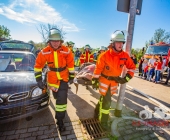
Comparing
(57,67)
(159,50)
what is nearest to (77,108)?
(57,67)

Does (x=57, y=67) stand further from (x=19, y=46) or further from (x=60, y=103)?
(x=19, y=46)

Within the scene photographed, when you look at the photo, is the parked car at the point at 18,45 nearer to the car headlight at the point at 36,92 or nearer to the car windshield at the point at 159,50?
the car headlight at the point at 36,92

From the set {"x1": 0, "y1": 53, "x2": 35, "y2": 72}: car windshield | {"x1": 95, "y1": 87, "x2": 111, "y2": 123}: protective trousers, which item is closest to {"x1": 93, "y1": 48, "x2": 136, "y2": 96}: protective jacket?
{"x1": 95, "y1": 87, "x2": 111, "y2": 123}: protective trousers

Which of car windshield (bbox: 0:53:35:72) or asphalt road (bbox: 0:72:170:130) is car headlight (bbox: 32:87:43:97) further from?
car windshield (bbox: 0:53:35:72)

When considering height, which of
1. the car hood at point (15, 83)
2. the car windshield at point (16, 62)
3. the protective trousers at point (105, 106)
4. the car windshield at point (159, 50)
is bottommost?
the protective trousers at point (105, 106)

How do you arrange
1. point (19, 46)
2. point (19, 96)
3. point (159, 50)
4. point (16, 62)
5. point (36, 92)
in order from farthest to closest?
1. point (159, 50)
2. point (19, 46)
3. point (16, 62)
4. point (36, 92)
5. point (19, 96)

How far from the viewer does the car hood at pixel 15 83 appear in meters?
2.46

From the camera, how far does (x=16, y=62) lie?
386 cm

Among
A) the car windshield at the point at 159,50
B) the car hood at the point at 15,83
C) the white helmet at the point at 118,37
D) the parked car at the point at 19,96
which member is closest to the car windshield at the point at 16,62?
A: the parked car at the point at 19,96

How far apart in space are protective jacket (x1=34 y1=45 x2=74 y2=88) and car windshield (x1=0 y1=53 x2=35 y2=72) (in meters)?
1.05

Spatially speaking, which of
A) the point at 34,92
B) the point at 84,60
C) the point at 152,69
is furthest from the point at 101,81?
the point at 152,69

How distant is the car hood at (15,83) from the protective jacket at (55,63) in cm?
27

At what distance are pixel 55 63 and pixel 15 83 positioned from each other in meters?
0.96

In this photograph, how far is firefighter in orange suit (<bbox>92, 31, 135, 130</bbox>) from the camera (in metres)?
2.62
